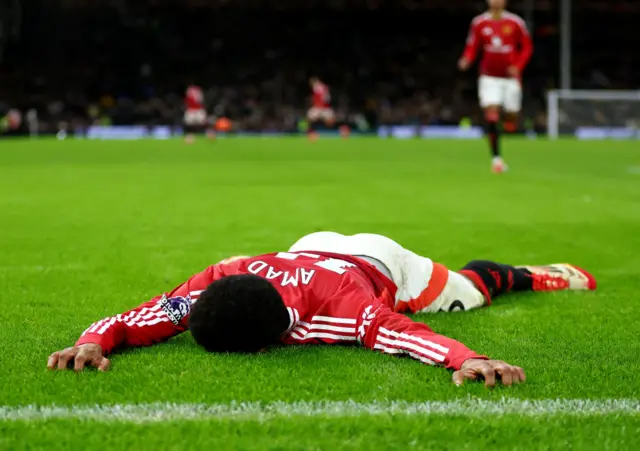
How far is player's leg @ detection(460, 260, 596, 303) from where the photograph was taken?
4.53 metres

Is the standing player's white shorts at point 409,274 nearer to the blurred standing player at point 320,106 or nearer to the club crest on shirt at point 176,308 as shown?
the club crest on shirt at point 176,308

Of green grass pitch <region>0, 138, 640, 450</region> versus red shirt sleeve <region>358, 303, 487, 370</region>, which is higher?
red shirt sleeve <region>358, 303, 487, 370</region>

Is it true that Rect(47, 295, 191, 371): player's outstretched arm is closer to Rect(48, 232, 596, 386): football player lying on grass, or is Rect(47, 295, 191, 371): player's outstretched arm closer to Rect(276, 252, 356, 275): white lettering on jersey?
Rect(48, 232, 596, 386): football player lying on grass

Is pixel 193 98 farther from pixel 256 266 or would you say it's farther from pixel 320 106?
pixel 256 266

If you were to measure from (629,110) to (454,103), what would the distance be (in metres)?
9.60

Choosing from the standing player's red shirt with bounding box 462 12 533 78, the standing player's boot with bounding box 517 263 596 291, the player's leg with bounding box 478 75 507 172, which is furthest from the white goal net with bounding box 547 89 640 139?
the standing player's boot with bounding box 517 263 596 291

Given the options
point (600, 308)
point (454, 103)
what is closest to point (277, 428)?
point (600, 308)

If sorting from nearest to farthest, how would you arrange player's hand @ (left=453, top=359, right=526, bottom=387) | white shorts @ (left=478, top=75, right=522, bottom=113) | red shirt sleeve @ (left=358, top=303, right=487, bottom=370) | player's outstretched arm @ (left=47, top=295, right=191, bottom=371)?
player's hand @ (left=453, top=359, right=526, bottom=387) < red shirt sleeve @ (left=358, top=303, right=487, bottom=370) < player's outstretched arm @ (left=47, top=295, right=191, bottom=371) < white shorts @ (left=478, top=75, right=522, bottom=113)

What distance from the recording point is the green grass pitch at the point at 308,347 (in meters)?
2.44

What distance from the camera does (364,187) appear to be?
11703mm

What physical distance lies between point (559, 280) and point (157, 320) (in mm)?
2371

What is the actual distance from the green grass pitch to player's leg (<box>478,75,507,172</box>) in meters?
2.59

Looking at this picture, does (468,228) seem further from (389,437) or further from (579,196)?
(389,437)

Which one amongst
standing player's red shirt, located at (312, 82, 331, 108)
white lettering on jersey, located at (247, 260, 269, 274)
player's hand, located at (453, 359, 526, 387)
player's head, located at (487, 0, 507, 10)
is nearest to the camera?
player's hand, located at (453, 359, 526, 387)
